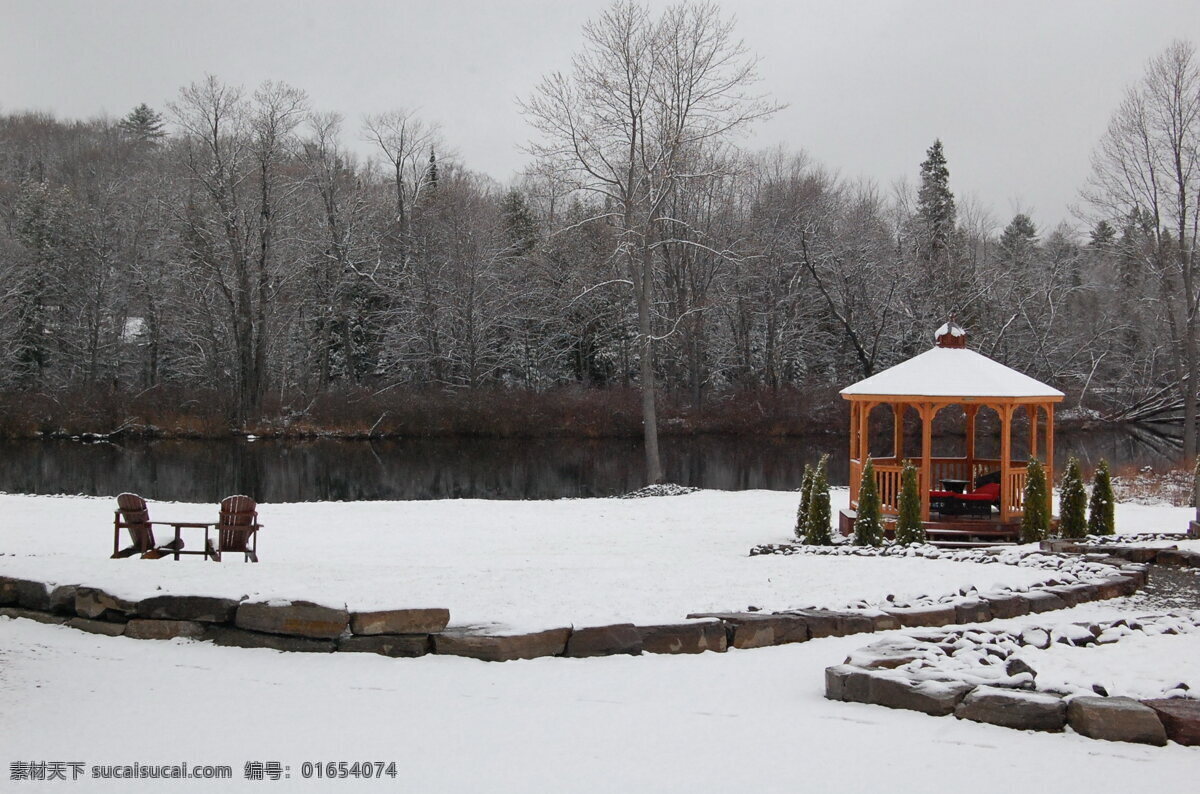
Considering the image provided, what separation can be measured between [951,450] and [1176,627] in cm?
2158

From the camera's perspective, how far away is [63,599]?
669cm

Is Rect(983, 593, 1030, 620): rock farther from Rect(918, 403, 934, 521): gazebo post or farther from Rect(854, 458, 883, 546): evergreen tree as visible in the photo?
Rect(918, 403, 934, 521): gazebo post

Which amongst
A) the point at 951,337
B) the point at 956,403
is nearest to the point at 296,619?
the point at 956,403

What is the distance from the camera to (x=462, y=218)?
35781 mm

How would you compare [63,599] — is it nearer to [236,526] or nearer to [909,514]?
[236,526]

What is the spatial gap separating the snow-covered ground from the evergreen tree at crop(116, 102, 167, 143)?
53.0 m

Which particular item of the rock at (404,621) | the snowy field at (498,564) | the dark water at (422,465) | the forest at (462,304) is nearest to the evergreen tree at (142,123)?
the forest at (462,304)

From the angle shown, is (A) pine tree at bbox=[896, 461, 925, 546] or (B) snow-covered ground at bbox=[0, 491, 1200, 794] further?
(A) pine tree at bbox=[896, 461, 925, 546]

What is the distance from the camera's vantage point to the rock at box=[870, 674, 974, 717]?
4949 mm

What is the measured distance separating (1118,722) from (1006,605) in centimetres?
289

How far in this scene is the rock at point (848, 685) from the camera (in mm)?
5188

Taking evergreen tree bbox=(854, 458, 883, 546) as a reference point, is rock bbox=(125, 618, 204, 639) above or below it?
below

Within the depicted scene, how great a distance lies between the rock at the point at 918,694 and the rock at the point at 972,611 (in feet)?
7.24

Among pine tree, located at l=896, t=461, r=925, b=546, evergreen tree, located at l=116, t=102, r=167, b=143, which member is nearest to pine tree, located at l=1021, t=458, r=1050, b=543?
pine tree, located at l=896, t=461, r=925, b=546
